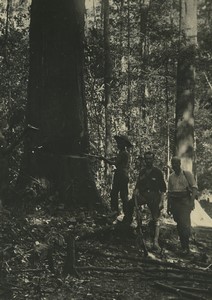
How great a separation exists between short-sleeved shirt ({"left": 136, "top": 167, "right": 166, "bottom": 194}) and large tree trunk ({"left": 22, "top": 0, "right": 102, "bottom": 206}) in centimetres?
85

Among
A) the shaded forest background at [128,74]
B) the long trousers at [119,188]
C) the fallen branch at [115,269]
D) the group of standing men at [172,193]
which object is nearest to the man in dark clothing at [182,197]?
the group of standing men at [172,193]

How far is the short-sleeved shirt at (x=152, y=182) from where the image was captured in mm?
8133

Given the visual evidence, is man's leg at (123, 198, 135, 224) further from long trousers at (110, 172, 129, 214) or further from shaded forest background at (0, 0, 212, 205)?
shaded forest background at (0, 0, 212, 205)

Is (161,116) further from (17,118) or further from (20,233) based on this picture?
(20,233)

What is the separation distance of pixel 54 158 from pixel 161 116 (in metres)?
10.8

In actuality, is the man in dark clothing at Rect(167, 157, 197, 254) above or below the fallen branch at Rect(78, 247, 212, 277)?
above

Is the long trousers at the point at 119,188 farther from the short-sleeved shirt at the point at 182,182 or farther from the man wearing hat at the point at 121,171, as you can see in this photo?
the short-sleeved shirt at the point at 182,182

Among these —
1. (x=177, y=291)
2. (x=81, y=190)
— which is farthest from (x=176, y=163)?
(x=177, y=291)

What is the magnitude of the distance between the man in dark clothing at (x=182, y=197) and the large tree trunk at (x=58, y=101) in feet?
4.65

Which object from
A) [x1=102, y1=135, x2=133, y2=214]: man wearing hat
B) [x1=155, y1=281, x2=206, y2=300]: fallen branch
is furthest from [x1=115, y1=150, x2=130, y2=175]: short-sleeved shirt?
[x1=155, y1=281, x2=206, y2=300]: fallen branch

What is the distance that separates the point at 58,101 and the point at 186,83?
5.26 meters

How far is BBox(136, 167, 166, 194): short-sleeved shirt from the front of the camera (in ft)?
26.7

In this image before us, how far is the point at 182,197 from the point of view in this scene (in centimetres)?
814

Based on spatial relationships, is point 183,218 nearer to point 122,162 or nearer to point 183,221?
point 183,221
